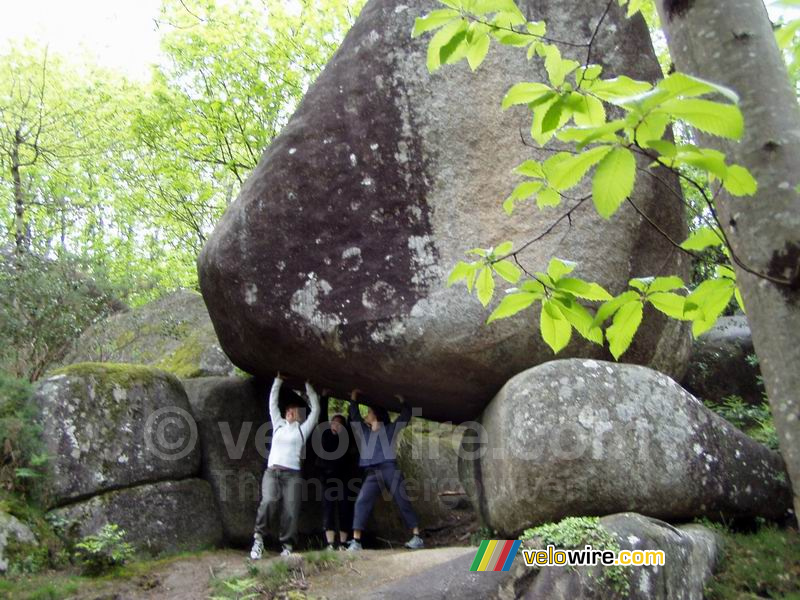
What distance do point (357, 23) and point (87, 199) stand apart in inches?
451

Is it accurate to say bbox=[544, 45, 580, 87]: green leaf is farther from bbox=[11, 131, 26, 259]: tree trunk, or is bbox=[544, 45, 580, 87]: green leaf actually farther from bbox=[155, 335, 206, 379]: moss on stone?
bbox=[11, 131, 26, 259]: tree trunk

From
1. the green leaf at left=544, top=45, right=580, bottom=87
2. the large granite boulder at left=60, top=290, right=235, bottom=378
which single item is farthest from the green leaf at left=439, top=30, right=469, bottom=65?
the large granite boulder at left=60, top=290, right=235, bottom=378

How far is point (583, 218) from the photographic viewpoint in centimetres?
761

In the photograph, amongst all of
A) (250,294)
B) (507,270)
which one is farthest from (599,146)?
(250,294)

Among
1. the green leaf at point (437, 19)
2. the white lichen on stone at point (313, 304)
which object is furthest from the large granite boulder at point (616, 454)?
the green leaf at point (437, 19)

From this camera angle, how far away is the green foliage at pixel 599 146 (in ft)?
4.67

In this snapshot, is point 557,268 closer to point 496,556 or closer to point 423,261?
point 496,556

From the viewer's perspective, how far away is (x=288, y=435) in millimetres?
8414

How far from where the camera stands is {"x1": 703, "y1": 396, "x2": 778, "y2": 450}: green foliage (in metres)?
7.75

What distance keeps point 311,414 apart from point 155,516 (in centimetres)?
213

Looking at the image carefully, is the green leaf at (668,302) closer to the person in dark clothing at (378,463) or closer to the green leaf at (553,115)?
the green leaf at (553,115)

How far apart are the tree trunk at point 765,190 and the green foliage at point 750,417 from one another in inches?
272

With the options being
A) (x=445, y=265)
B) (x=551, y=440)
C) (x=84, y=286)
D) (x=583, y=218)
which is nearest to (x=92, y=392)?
(x=84, y=286)

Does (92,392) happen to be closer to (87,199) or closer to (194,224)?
(194,224)
